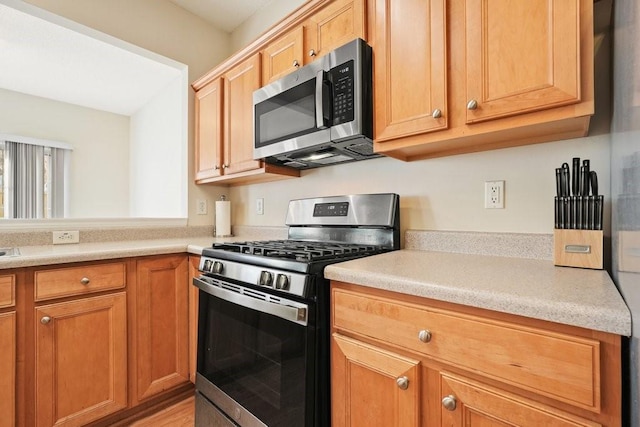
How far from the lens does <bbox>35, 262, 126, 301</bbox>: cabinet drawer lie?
4.53 feet

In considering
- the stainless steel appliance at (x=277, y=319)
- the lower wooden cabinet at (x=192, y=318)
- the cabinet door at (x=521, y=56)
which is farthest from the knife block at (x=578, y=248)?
the lower wooden cabinet at (x=192, y=318)

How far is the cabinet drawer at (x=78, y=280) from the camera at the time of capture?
1.38 meters

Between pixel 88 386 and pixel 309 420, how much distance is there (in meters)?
1.20

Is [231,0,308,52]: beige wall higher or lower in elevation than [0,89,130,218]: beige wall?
higher

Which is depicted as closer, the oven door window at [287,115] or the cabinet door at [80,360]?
the cabinet door at [80,360]

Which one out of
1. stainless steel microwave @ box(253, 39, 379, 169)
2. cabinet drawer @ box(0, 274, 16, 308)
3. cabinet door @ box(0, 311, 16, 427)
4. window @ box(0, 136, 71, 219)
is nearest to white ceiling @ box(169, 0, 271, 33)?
stainless steel microwave @ box(253, 39, 379, 169)

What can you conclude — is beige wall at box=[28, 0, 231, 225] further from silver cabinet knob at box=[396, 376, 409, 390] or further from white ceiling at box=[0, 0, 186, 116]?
silver cabinet knob at box=[396, 376, 409, 390]

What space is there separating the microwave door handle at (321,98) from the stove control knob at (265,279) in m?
0.70

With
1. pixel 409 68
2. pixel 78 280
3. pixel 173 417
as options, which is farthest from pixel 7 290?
pixel 409 68

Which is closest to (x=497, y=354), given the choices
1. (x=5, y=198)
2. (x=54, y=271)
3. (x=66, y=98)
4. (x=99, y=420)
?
(x=54, y=271)

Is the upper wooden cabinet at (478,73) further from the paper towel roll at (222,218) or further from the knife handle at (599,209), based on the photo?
A: the paper towel roll at (222,218)

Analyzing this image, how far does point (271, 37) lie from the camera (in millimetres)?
1771

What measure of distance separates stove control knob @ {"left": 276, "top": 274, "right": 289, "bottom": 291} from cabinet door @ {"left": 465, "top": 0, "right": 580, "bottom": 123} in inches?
33.6

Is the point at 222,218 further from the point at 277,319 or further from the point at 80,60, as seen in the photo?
the point at 80,60
